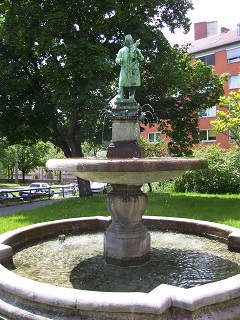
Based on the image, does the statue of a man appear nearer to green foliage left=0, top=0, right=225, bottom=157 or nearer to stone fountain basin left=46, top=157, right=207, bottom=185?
green foliage left=0, top=0, right=225, bottom=157

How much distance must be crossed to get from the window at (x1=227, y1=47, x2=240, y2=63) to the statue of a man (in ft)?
89.0

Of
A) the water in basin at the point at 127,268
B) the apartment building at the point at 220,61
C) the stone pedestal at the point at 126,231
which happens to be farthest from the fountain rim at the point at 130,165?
the apartment building at the point at 220,61

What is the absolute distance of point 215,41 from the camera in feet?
120

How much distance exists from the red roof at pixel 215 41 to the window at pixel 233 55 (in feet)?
2.79

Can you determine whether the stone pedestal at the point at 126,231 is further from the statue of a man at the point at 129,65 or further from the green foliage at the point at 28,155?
the green foliage at the point at 28,155

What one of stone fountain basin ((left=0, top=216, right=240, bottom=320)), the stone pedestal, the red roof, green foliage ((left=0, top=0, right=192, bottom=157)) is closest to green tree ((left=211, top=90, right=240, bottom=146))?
green foliage ((left=0, top=0, right=192, bottom=157))

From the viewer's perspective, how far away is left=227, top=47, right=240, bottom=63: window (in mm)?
33562

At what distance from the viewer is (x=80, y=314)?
296 centimetres

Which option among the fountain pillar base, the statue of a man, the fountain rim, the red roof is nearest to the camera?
the fountain rim

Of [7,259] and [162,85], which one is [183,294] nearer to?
[7,259]

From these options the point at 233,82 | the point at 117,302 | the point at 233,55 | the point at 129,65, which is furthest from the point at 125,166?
the point at 233,55

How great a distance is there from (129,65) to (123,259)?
6294 mm

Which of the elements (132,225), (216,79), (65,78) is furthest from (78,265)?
(216,79)

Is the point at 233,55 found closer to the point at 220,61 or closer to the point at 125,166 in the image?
the point at 220,61
